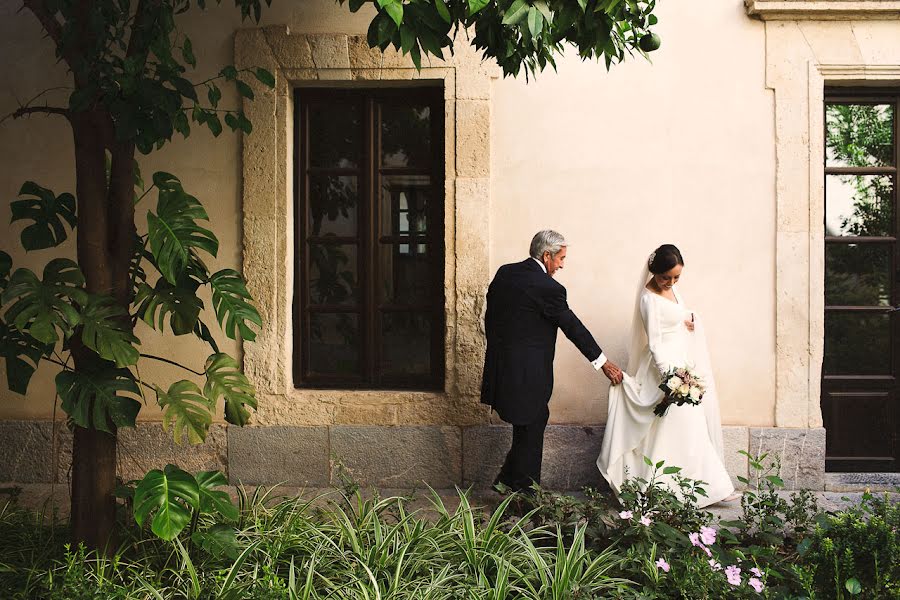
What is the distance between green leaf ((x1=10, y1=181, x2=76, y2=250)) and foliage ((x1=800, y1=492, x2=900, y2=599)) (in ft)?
12.2

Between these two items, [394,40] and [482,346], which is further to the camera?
[482,346]

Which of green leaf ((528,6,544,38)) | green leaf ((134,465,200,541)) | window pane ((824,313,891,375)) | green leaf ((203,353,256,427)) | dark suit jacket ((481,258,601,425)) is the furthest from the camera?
window pane ((824,313,891,375))

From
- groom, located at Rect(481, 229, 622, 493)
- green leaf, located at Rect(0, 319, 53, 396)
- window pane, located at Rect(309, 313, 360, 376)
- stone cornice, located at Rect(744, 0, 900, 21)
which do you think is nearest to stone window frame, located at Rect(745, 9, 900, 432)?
stone cornice, located at Rect(744, 0, 900, 21)

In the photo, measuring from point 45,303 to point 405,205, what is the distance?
9.14ft

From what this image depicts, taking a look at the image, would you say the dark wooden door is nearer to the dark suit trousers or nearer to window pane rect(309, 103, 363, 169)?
the dark suit trousers

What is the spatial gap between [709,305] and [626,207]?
34.7 inches

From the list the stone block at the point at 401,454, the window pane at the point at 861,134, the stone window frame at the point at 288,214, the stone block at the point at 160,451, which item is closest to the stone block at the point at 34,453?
the stone block at the point at 160,451

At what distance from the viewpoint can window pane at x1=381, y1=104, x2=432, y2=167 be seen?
5516mm

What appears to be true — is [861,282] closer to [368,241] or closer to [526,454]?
[526,454]

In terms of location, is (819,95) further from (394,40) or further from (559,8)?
(394,40)

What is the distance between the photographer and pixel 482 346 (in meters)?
5.26

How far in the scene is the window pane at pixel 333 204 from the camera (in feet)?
18.2

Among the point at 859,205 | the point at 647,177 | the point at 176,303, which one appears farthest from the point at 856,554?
the point at 176,303

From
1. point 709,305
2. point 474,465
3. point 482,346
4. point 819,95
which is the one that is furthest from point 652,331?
point 819,95
